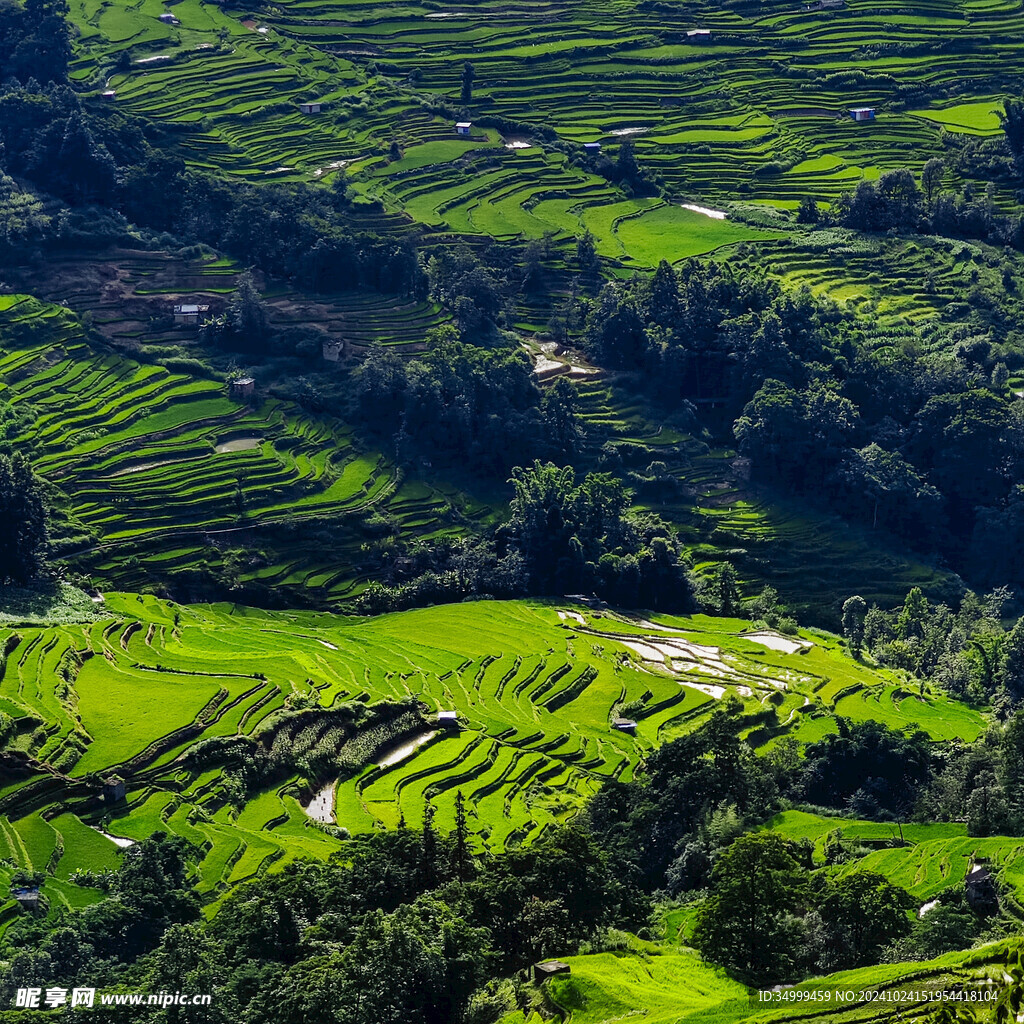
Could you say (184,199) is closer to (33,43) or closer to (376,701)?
(33,43)

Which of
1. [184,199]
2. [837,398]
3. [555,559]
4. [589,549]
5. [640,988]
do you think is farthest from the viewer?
[184,199]

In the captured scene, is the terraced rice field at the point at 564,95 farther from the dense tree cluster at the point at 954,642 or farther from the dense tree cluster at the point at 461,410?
the dense tree cluster at the point at 954,642

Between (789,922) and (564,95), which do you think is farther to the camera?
(564,95)

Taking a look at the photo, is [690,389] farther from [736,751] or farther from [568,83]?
[736,751]

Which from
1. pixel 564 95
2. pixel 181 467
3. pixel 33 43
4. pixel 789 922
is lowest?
pixel 181 467

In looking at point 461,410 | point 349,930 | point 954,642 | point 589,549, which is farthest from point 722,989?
point 461,410

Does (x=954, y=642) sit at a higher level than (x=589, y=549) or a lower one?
lower

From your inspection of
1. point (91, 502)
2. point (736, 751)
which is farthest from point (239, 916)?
point (91, 502)
